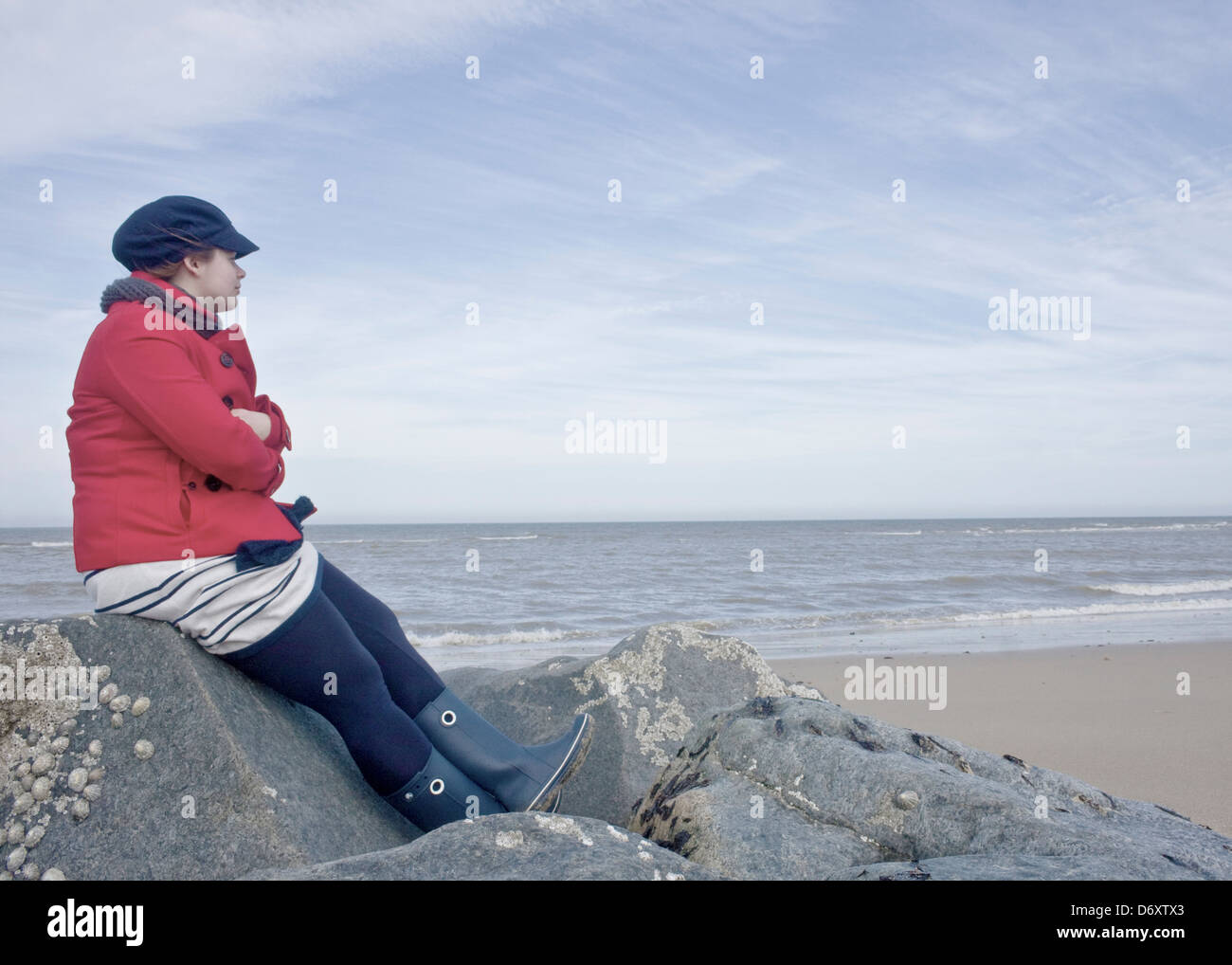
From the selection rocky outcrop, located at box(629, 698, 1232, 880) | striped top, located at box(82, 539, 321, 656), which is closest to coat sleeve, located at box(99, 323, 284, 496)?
striped top, located at box(82, 539, 321, 656)

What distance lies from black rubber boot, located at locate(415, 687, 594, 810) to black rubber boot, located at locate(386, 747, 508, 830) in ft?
0.25

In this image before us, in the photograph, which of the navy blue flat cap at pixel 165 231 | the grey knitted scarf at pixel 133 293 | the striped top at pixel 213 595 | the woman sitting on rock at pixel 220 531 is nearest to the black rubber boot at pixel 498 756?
the woman sitting on rock at pixel 220 531

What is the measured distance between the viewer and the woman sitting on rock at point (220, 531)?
7.70 feet

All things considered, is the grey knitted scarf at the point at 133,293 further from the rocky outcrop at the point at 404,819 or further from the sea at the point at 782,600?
the sea at the point at 782,600

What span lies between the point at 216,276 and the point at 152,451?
59 cm

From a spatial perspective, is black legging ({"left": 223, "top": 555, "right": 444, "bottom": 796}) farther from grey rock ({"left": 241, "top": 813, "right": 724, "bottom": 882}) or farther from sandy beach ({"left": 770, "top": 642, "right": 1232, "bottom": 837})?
sandy beach ({"left": 770, "top": 642, "right": 1232, "bottom": 837})

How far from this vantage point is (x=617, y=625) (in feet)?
42.1

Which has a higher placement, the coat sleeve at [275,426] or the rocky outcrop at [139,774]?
the coat sleeve at [275,426]

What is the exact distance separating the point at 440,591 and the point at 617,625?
537 centimetres

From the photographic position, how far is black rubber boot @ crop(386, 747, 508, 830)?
2.72m

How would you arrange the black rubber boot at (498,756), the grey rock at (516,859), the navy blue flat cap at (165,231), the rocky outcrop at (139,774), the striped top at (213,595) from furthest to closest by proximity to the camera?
the black rubber boot at (498,756) < the navy blue flat cap at (165,231) < the striped top at (213,595) < the rocky outcrop at (139,774) < the grey rock at (516,859)
